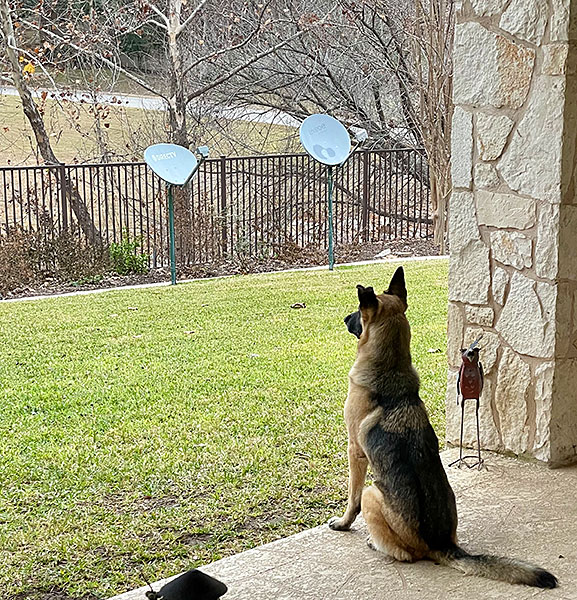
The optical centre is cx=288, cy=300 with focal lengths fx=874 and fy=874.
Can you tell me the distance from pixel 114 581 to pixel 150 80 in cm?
1175

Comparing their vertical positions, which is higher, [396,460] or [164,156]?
[164,156]

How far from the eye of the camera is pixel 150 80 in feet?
44.5

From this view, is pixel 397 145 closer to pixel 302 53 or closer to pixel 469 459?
pixel 302 53

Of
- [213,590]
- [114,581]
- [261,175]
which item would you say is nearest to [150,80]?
[261,175]

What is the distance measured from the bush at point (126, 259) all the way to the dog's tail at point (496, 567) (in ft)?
24.8

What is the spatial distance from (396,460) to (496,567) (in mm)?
412

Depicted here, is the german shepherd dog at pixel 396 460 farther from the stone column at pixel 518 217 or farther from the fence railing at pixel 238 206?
the fence railing at pixel 238 206

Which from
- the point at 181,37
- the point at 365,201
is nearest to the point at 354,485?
the point at 365,201

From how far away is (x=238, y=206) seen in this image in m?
11.0

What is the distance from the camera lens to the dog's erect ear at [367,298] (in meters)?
2.74

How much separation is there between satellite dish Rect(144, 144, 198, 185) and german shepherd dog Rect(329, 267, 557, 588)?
6394 millimetres

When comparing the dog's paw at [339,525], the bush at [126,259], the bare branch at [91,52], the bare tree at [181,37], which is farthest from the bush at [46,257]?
the dog's paw at [339,525]

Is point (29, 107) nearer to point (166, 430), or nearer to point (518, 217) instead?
point (166, 430)

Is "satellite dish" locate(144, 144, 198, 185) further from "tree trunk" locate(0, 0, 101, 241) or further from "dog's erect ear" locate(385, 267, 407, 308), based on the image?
"dog's erect ear" locate(385, 267, 407, 308)
